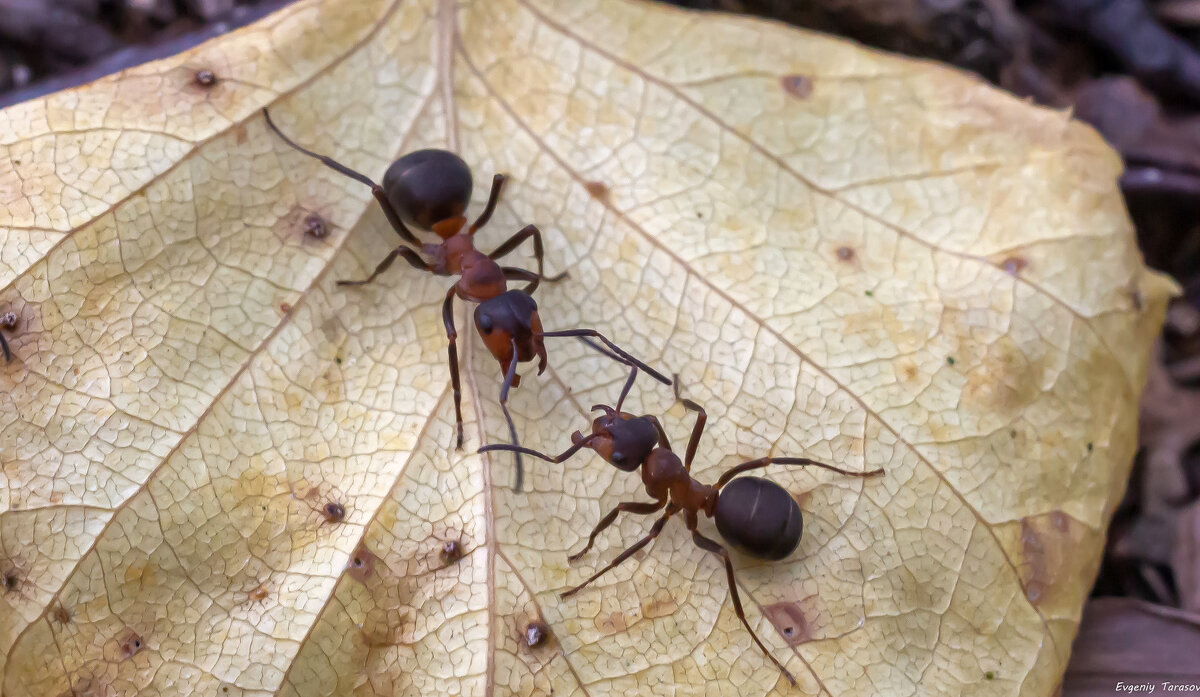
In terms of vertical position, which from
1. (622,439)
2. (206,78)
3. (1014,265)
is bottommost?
(622,439)

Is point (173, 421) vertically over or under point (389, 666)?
over

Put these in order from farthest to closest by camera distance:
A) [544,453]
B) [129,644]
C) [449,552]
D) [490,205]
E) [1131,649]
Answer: [490,205]
[1131,649]
[544,453]
[449,552]
[129,644]

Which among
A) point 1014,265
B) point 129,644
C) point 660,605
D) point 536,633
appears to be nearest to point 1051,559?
point 1014,265

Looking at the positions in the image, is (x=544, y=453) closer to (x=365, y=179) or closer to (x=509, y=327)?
(x=509, y=327)

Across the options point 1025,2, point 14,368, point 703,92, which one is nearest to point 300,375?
point 14,368

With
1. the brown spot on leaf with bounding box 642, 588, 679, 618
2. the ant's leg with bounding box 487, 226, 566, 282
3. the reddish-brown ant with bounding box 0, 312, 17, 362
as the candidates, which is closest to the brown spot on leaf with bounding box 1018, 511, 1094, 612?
the brown spot on leaf with bounding box 642, 588, 679, 618

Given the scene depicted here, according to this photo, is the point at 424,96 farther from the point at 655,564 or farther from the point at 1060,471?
the point at 1060,471
